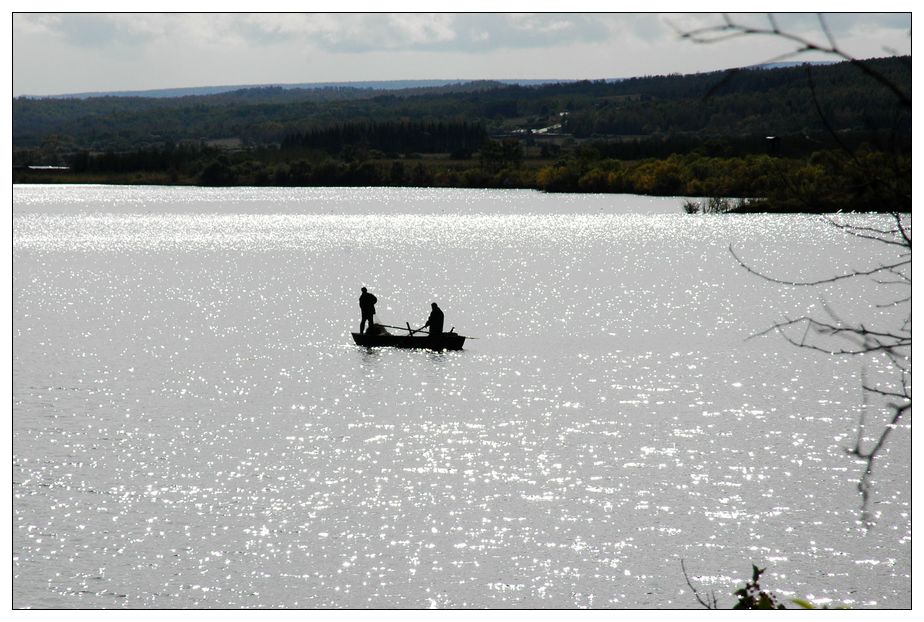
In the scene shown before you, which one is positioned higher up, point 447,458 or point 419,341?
Answer: point 447,458

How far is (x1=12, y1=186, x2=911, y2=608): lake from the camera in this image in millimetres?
19422

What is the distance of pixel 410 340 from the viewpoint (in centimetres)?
4125

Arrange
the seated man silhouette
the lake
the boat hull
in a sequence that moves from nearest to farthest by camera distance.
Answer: the lake → the seated man silhouette → the boat hull

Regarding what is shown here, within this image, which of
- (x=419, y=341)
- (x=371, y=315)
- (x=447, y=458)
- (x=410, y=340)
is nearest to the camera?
(x=447, y=458)

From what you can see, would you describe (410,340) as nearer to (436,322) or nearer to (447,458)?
(436,322)

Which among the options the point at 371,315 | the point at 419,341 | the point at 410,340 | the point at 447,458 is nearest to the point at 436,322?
the point at 419,341

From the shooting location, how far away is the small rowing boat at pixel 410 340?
4109 centimetres

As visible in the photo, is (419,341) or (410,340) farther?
(410,340)

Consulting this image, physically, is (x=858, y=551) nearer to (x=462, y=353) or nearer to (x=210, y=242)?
(x=462, y=353)

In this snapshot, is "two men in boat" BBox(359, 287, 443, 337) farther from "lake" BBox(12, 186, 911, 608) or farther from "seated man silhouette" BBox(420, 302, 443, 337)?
"lake" BBox(12, 186, 911, 608)

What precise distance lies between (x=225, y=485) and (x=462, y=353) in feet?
61.0

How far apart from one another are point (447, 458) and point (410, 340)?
14514mm

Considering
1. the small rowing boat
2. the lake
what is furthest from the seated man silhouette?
the lake
